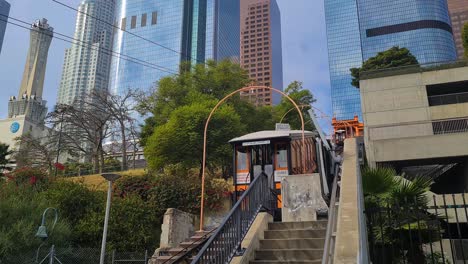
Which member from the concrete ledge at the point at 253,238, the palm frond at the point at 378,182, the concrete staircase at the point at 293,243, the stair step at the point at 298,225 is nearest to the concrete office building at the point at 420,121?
the palm frond at the point at 378,182

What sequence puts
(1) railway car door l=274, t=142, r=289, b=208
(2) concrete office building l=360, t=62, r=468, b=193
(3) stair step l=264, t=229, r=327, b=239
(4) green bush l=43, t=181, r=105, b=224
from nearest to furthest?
(3) stair step l=264, t=229, r=327, b=239 → (1) railway car door l=274, t=142, r=289, b=208 → (4) green bush l=43, t=181, r=105, b=224 → (2) concrete office building l=360, t=62, r=468, b=193

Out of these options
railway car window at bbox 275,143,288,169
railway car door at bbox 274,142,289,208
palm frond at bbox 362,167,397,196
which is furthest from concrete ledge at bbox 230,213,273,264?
railway car window at bbox 275,143,288,169

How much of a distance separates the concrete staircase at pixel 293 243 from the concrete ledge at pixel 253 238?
0.10 meters

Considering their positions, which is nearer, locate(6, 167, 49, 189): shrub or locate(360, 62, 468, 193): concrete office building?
locate(6, 167, 49, 189): shrub

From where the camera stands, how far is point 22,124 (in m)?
81.0

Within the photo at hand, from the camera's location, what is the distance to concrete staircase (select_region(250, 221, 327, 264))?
6.54m

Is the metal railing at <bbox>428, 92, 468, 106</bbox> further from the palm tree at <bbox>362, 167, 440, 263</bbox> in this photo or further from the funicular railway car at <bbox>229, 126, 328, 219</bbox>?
the palm tree at <bbox>362, 167, 440, 263</bbox>

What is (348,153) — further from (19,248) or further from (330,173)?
(19,248)

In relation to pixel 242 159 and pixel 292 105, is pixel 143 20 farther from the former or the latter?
pixel 242 159

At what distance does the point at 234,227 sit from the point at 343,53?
103 metres

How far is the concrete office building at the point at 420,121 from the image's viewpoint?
2253 centimetres

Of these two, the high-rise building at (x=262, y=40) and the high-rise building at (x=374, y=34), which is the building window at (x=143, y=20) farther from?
the high-rise building at (x=374, y=34)

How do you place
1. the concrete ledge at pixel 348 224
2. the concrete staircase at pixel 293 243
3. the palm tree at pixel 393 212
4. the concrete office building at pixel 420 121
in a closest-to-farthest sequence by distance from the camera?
1. the concrete ledge at pixel 348 224
2. the concrete staircase at pixel 293 243
3. the palm tree at pixel 393 212
4. the concrete office building at pixel 420 121

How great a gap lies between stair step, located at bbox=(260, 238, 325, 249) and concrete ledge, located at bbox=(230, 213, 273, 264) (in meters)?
0.17
